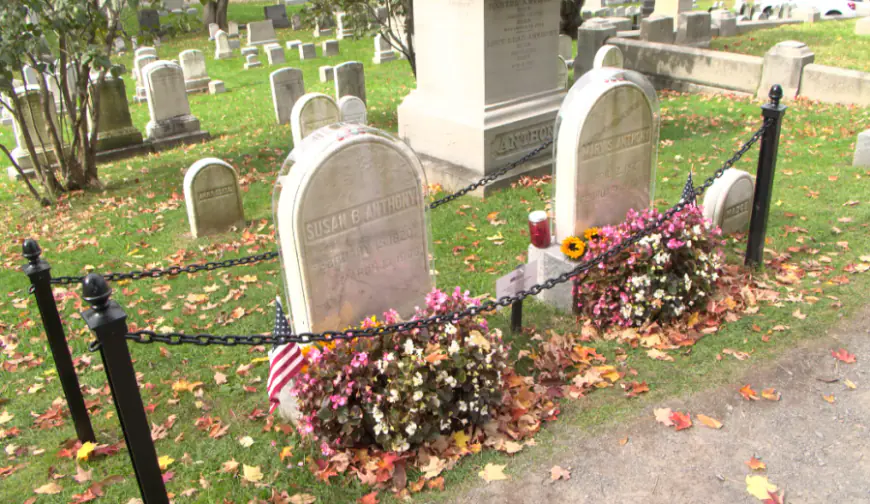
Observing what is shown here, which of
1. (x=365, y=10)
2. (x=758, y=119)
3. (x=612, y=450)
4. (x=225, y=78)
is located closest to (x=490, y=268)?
(x=612, y=450)

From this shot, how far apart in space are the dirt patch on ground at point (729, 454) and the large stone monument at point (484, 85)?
184 inches

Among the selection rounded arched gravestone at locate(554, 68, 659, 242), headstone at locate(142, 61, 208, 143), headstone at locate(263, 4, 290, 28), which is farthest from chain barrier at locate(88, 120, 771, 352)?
headstone at locate(263, 4, 290, 28)

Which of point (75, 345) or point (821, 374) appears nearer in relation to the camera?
point (821, 374)

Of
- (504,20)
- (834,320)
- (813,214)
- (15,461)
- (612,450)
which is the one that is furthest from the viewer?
(504,20)

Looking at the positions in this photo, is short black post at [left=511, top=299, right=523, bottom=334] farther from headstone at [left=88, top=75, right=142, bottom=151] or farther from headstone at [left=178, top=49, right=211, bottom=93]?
headstone at [left=178, top=49, right=211, bottom=93]

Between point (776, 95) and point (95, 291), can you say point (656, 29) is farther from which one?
point (95, 291)

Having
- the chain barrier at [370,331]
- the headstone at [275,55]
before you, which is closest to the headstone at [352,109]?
the chain barrier at [370,331]

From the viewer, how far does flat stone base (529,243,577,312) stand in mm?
5141

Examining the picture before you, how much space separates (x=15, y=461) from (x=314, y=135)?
2.76m

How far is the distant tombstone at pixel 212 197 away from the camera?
24.5 ft

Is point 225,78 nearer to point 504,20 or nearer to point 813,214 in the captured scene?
point 504,20

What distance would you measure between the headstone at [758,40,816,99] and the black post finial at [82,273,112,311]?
1116 cm

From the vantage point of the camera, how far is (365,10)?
13.0 m

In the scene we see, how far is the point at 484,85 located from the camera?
8125 mm
